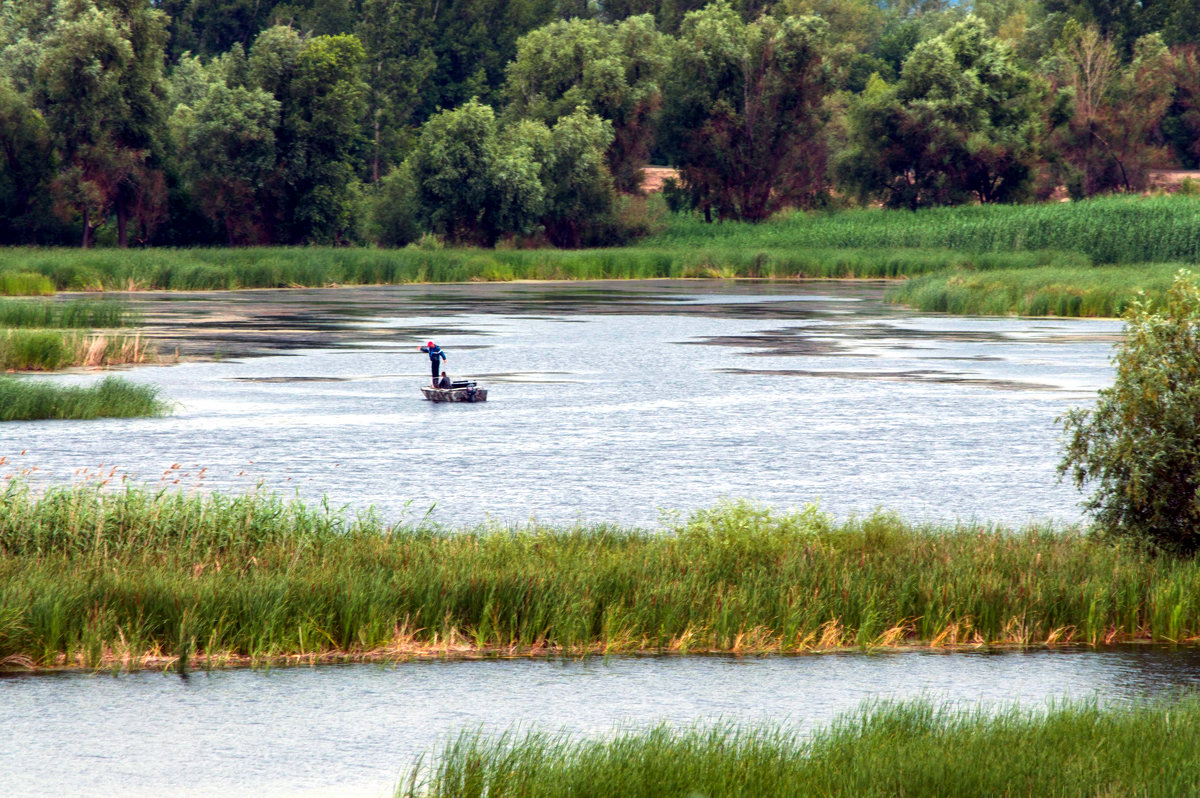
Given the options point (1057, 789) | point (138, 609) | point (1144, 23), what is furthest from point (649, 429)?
point (1144, 23)

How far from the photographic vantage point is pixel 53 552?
13.4m

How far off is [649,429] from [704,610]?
13.5 m

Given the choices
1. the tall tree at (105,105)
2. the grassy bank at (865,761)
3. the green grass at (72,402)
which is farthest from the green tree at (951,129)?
the grassy bank at (865,761)

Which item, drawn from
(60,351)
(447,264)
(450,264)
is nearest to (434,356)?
(60,351)

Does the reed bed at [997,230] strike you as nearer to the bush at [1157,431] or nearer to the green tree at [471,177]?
the green tree at [471,177]

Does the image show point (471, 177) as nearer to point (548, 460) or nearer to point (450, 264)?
point (450, 264)

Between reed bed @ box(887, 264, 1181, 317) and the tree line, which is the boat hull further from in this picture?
the tree line

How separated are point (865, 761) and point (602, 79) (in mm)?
91363

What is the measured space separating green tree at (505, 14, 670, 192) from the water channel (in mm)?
43102

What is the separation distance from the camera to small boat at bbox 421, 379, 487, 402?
29.4m

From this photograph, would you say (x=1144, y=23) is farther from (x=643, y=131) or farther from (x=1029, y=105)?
(x=643, y=131)

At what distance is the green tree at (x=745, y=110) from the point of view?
3939 inches

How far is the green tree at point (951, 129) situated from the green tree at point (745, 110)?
5070mm

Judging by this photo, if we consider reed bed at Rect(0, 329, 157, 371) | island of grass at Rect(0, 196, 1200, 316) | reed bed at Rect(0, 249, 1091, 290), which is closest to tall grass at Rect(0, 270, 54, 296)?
island of grass at Rect(0, 196, 1200, 316)
